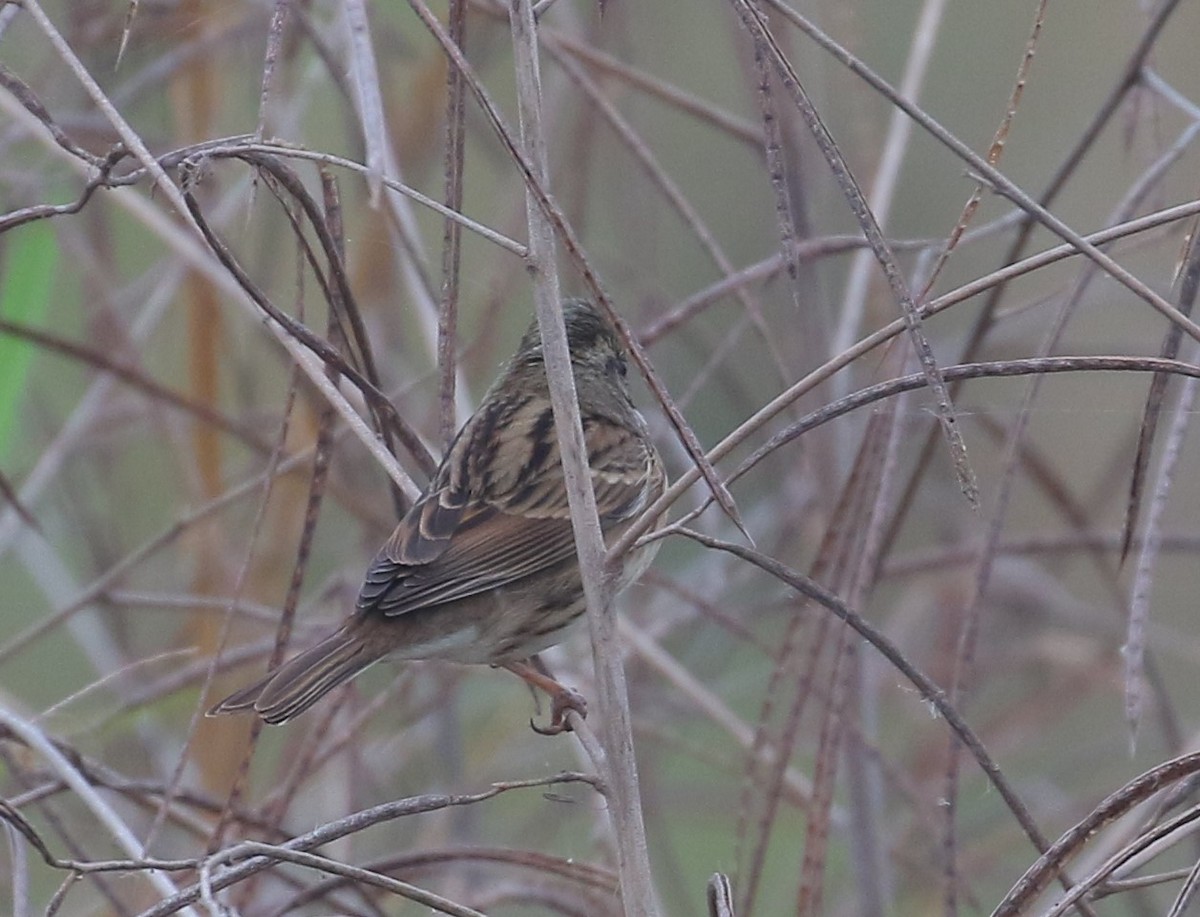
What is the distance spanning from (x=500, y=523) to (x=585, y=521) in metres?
1.26

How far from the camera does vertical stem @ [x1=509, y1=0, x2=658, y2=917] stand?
136 cm

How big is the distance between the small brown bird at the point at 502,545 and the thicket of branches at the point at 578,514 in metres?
0.09

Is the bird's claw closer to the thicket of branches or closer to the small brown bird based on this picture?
the small brown bird

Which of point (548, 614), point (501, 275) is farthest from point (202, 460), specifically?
point (548, 614)

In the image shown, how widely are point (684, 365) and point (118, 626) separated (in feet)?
7.12

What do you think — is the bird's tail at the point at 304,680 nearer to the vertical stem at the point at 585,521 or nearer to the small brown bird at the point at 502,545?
the small brown bird at the point at 502,545

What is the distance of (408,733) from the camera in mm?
3547

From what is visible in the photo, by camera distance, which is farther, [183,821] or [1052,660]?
[1052,660]

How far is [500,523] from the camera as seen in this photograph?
271 cm

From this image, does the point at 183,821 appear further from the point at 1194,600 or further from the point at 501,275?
the point at 1194,600

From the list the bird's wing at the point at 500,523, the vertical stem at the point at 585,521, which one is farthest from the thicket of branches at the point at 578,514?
the bird's wing at the point at 500,523

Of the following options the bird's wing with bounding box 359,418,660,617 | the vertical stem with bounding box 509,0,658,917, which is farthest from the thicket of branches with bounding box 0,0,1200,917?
the bird's wing with bounding box 359,418,660,617

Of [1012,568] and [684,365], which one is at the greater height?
[684,365]

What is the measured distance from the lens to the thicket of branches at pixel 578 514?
137cm
